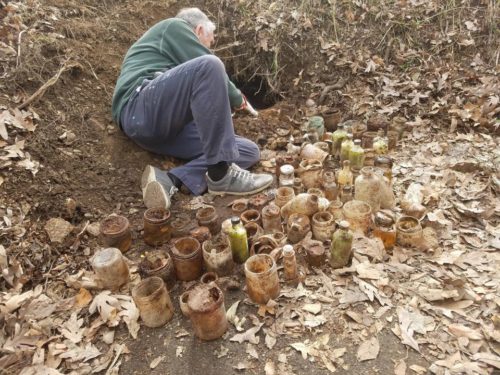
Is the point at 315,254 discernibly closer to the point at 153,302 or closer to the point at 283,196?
the point at 283,196

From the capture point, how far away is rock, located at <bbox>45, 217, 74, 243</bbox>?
299 centimetres

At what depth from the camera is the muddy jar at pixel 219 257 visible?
265 cm

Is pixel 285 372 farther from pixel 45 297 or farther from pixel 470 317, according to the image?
pixel 45 297

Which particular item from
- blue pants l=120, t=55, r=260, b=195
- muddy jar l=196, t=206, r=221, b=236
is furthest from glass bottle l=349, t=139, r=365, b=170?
muddy jar l=196, t=206, r=221, b=236

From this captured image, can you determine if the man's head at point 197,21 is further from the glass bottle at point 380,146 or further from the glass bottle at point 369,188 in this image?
the glass bottle at point 369,188

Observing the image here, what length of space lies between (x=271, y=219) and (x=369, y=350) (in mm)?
1218

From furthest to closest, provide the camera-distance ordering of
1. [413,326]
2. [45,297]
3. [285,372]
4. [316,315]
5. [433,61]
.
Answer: [433,61] → [45,297] → [316,315] → [413,326] → [285,372]

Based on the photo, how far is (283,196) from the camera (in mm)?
3254

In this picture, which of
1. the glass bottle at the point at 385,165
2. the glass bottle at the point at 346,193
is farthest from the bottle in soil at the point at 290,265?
the glass bottle at the point at 385,165

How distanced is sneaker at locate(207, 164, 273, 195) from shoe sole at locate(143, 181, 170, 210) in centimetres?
50

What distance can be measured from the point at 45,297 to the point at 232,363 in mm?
1441

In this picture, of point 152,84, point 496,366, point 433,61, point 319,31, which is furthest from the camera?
point 319,31

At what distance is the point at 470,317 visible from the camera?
2.31 m

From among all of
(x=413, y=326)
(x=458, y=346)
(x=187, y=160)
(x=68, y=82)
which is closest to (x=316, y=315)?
(x=413, y=326)
